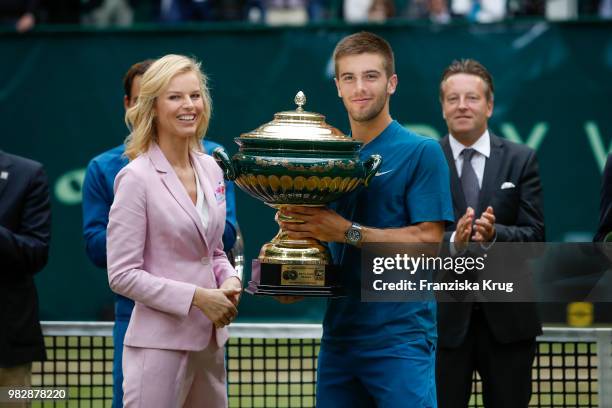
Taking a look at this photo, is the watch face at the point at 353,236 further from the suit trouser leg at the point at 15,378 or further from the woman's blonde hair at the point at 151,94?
the suit trouser leg at the point at 15,378

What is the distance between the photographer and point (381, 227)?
4.73m

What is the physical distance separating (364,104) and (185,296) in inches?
39.5

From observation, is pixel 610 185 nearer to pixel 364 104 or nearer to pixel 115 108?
pixel 364 104

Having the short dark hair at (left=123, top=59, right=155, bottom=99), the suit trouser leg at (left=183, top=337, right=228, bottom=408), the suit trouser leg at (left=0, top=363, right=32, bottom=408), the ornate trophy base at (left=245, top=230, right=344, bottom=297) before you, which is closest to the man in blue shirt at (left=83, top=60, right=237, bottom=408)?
the short dark hair at (left=123, top=59, right=155, bottom=99)

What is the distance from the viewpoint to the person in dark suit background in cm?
587

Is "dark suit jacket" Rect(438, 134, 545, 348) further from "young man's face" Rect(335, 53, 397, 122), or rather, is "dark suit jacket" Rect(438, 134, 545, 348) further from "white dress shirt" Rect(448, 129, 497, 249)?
"young man's face" Rect(335, 53, 397, 122)

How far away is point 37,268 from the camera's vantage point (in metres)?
5.92

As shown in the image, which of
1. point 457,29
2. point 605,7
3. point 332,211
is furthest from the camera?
point 605,7

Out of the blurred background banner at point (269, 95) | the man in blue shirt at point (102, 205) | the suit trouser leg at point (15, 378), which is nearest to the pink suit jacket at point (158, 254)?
the man in blue shirt at point (102, 205)

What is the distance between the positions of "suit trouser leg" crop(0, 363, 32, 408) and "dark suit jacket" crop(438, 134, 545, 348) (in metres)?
1.93

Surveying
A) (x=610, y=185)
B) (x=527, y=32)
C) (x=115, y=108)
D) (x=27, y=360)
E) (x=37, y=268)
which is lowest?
(x=27, y=360)

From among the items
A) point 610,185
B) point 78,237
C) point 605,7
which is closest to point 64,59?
point 78,237

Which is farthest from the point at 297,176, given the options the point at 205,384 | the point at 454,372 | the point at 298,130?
the point at 454,372

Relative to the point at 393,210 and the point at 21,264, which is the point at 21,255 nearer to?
the point at 21,264
